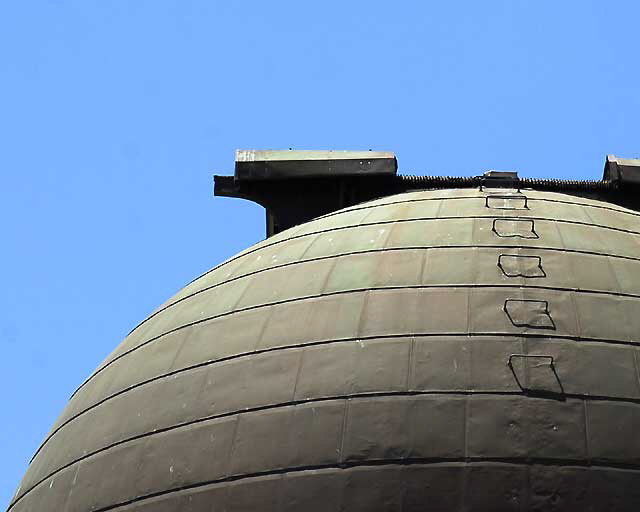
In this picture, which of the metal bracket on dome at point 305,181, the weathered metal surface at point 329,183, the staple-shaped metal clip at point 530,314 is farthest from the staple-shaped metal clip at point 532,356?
the metal bracket on dome at point 305,181

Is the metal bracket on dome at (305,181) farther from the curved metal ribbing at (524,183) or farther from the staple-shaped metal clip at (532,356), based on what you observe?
the staple-shaped metal clip at (532,356)

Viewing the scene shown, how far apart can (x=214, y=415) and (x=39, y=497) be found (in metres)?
3.24

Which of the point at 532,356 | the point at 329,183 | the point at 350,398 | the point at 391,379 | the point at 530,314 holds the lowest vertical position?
the point at 350,398

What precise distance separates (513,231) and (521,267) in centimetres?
101

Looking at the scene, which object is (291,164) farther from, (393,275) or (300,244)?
(393,275)

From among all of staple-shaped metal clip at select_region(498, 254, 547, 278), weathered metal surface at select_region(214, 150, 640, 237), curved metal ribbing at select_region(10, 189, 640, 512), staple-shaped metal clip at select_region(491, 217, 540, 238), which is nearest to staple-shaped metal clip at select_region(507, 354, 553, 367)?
curved metal ribbing at select_region(10, 189, 640, 512)

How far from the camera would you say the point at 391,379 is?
18922 millimetres

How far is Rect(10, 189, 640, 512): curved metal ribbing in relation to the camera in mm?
17969

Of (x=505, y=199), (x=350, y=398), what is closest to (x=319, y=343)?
(x=350, y=398)

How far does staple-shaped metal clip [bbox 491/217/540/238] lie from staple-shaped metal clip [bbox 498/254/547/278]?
22.1 inches

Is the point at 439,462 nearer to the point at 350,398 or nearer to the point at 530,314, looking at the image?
the point at 350,398

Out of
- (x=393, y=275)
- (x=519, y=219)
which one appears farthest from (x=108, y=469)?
(x=519, y=219)

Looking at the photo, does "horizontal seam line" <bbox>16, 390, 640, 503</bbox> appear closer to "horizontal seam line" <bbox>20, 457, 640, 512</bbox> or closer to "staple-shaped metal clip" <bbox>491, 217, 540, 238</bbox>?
"horizontal seam line" <bbox>20, 457, 640, 512</bbox>

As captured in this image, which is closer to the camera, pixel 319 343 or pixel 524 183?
pixel 319 343
